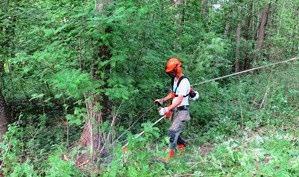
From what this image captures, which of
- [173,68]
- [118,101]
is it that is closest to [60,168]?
[118,101]

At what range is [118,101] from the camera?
29.9 feet

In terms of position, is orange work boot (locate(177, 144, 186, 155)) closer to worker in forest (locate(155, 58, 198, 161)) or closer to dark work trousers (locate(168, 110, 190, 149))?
worker in forest (locate(155, 58, 198, 161))

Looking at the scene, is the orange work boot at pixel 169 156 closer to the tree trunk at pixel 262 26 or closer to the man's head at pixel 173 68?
the man's head at pixel 173 68

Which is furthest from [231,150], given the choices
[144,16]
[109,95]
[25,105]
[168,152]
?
[25,105]

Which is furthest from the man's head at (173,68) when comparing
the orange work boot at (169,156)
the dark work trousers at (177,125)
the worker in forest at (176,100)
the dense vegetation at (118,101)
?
the orange work boot at (169,156)

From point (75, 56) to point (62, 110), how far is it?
4373 mm

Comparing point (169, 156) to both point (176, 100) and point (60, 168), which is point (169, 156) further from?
point (60, 168)

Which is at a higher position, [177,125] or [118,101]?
[118,101]

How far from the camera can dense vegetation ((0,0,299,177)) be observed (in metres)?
7.78

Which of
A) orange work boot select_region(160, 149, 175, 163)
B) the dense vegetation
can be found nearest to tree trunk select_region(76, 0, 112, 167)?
the dense vegetation

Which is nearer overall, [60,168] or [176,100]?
[60,168]

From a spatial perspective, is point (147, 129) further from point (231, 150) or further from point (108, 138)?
point (231, 150)

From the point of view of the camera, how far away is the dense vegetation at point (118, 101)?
306 inches

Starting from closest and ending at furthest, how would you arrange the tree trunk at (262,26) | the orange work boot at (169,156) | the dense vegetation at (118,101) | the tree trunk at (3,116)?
the dense vegetation at (118,101), the orange work boot at (169,156), the tree trunk at (3,116), the tree trunk at (262,26)
